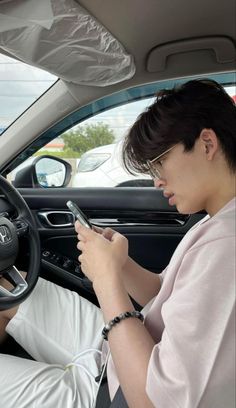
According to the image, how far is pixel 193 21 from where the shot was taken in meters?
1.45

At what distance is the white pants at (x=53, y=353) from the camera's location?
1.06 m

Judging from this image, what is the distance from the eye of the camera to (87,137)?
2.09 m

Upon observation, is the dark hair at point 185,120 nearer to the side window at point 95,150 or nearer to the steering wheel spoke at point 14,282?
the steering wheel spoke at point 14,282

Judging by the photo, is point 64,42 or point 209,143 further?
point 64,42

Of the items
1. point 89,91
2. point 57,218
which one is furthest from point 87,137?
point 57,218

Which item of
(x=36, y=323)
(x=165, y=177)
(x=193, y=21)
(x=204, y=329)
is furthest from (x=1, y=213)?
(x=204, y=329)

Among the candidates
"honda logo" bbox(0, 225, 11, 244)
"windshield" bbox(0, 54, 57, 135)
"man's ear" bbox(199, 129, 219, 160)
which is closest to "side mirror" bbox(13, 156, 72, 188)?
"windshield" bbox(0, 54, 57, 135)

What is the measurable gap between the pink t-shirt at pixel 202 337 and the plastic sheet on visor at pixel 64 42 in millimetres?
775

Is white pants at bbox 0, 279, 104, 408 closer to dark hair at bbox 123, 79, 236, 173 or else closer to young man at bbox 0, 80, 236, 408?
young man at bbox 0, 80, 236, 408

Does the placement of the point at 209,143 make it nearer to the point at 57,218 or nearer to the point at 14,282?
the point at 14,282

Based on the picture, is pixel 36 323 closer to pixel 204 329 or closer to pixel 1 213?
pixel 1 213

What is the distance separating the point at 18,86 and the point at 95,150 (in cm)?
55

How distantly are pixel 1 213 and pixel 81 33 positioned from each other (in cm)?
68

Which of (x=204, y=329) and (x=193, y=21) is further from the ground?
(x=193, y=21)
